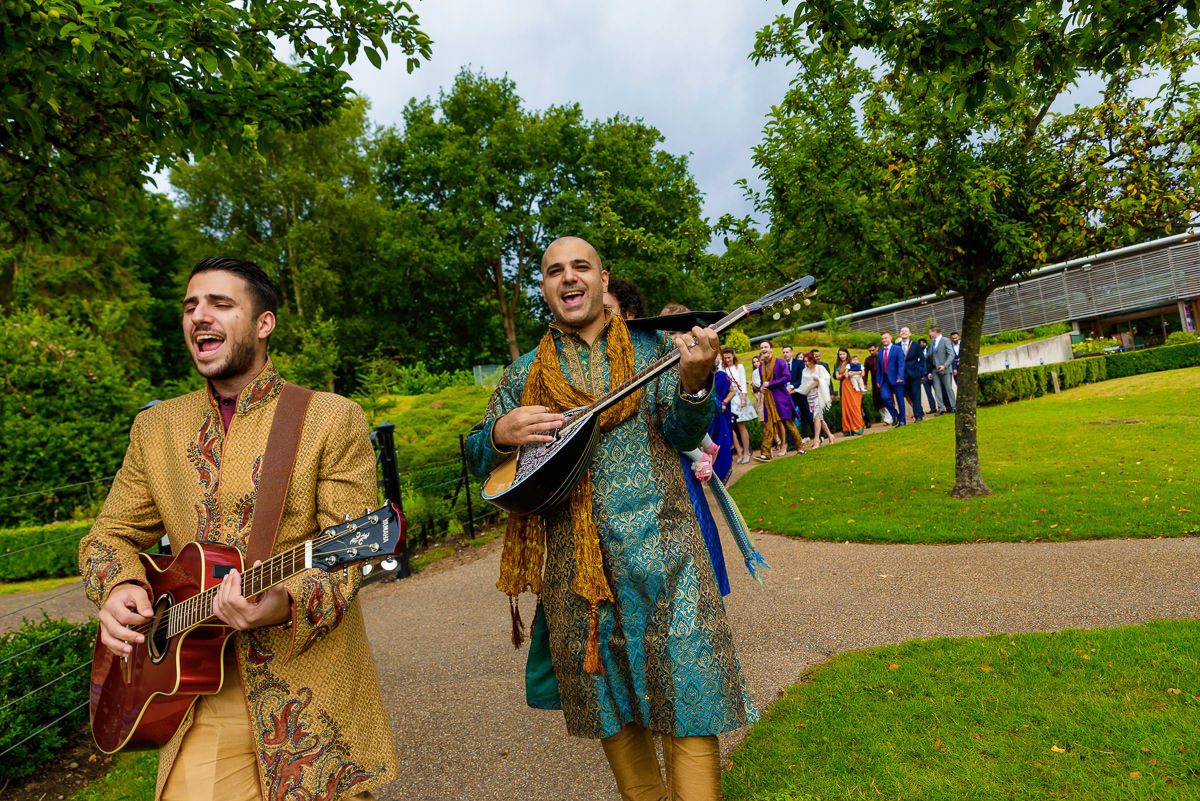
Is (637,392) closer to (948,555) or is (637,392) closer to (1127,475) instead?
(948,555)

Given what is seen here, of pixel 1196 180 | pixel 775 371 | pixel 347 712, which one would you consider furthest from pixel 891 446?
pixel 347 712

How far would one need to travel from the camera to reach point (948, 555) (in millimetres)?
7133

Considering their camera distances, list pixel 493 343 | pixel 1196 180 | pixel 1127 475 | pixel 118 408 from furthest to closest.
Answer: pixel 493 343, pixel 118 408, pixel 1127 475, pixel 1196 180

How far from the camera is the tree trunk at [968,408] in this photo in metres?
9.14

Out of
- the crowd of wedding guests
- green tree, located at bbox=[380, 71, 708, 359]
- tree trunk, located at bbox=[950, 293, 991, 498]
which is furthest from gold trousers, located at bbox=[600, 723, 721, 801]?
green tree, located at bbox=[380, 71, 708, 359]

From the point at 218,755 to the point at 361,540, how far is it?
786mm

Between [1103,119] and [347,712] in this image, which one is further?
[1103,119]

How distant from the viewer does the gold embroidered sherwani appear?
2.17 m

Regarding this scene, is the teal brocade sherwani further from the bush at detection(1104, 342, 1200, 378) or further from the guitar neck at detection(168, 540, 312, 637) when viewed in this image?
the bush at detection(1104, 342, 1200, 378)

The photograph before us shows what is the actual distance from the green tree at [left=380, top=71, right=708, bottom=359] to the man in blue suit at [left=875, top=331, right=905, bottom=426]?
15189 millimetres

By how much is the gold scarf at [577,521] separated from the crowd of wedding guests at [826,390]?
9115mm

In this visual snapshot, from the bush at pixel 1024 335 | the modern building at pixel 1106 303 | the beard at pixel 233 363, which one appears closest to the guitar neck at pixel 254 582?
the beard at pixel 233 363

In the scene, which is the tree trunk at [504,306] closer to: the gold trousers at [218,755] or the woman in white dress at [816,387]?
the woman in white dress at [816,387]

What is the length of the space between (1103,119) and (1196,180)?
3.47 ft
